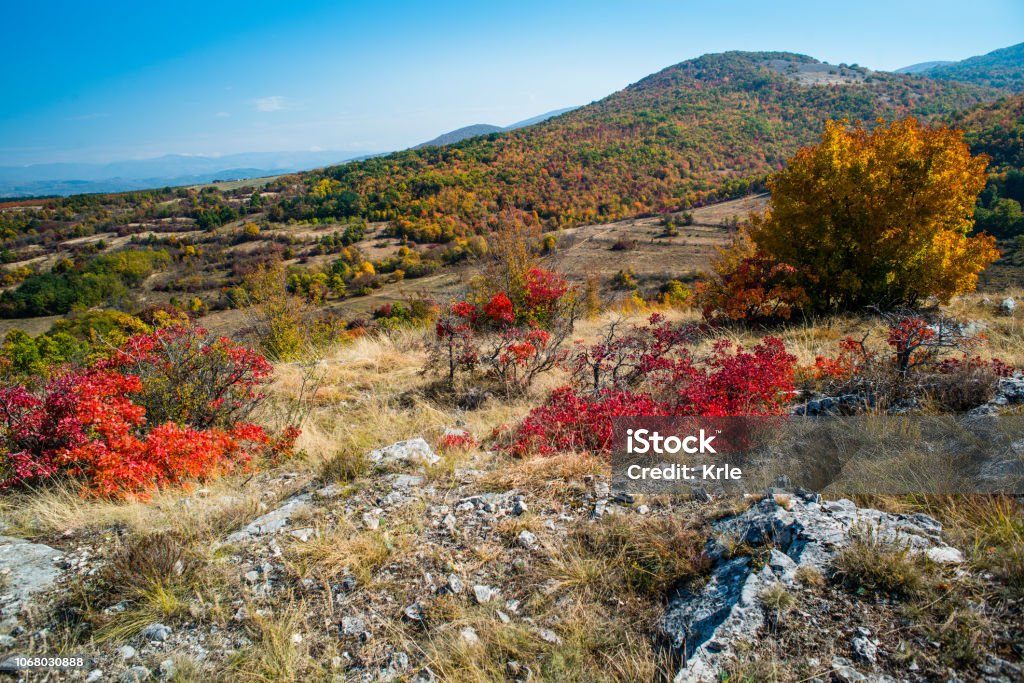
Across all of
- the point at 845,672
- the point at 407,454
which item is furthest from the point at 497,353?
the point at 845,672

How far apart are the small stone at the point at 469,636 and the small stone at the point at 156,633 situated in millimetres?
1622

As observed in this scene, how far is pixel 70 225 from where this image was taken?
259ft

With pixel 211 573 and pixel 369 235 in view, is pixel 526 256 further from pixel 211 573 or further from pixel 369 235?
Result: pixel 369 235

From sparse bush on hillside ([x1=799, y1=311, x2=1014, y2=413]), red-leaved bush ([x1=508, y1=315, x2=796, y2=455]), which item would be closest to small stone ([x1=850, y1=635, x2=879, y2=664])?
red-leaved bush ([x1=508, y1=315, x2=796, y2=455])

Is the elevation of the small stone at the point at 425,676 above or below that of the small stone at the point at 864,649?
below

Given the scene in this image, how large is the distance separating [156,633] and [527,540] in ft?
7.14

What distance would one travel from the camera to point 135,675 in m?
2.27

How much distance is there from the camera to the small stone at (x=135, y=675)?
2244 mm

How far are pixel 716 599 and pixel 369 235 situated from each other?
80.9m

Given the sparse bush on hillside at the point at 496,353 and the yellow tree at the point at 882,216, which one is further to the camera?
the yellow tree at the point at 882,216

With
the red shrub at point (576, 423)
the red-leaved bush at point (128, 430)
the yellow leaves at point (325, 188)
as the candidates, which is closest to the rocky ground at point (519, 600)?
the red-leaved bush at point (128, 430)

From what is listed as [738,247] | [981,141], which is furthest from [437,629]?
[981,141]

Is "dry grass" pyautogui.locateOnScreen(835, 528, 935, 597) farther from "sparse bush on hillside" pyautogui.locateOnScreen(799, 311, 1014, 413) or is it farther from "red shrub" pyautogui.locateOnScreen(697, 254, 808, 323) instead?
"red shrub" pyautogui.locateOnScreen(697, 254, 808, 323)

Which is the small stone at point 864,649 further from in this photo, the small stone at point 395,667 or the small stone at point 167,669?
the small stone at point 167,669
